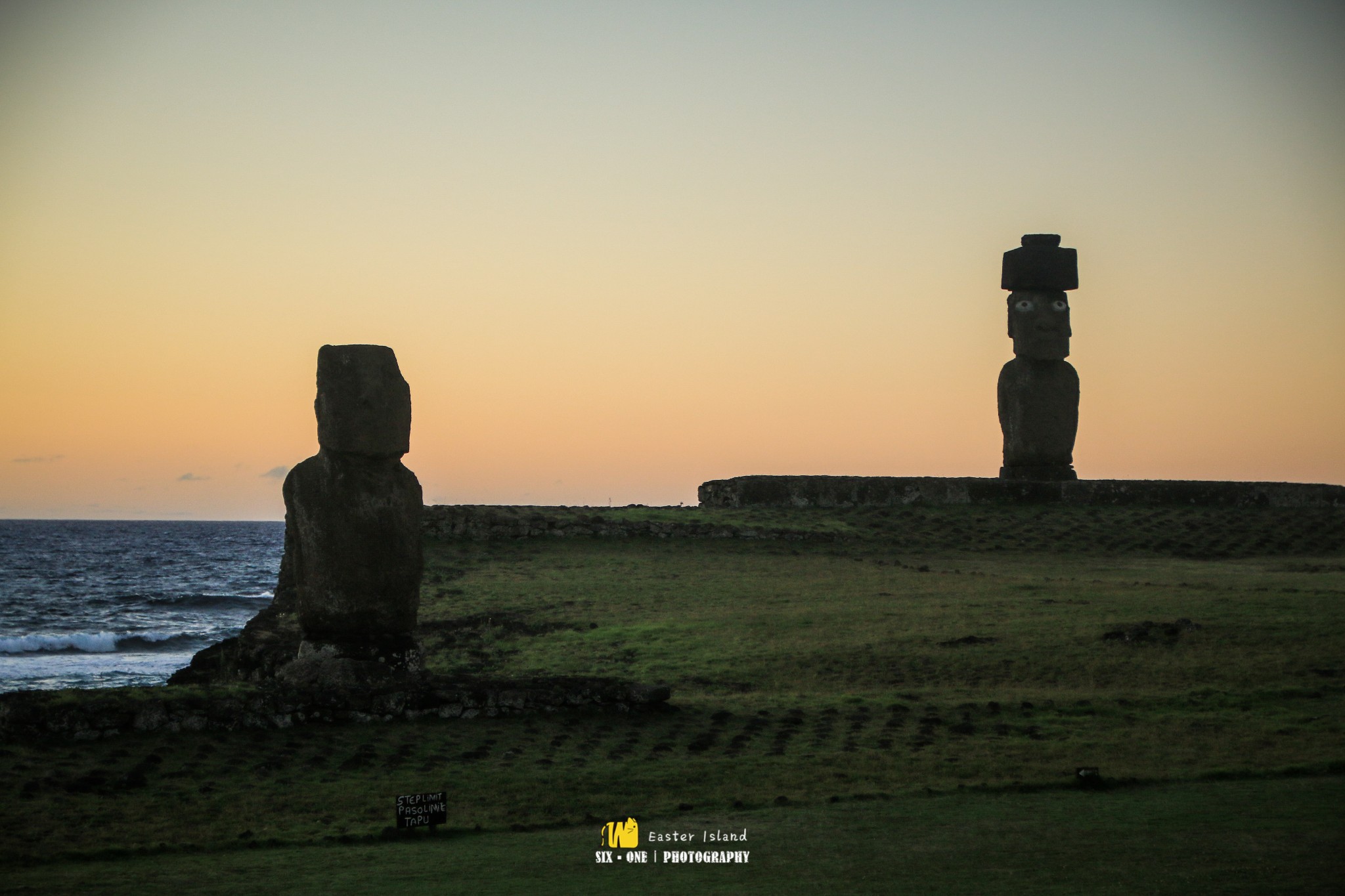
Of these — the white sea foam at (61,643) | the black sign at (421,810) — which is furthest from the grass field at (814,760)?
the white sea foam at (61,643)

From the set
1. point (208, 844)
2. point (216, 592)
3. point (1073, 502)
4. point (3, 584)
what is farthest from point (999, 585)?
point (3, 584)

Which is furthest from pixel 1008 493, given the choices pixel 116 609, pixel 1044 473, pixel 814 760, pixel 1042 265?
pixel 116 609

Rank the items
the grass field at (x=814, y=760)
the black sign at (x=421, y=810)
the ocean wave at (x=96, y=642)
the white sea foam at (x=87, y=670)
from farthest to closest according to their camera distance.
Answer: the ocean wave at (x=96, y=642) < the white sea foam at (x=87, y=670) < the black sign at (x=421, y=810) < the grass field at (x=814, y=760)

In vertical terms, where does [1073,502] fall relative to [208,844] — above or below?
above

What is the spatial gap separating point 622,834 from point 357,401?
6227mm

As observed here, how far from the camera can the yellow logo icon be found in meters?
9.12

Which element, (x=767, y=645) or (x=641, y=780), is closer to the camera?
(x=641, y=780)

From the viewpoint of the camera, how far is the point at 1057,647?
632 inches

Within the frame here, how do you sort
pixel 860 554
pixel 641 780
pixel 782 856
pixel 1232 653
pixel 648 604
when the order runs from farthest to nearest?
pixel 860 554, pixel 648 604, pixel 1232 653, pixel 641 780, pixel 782 856

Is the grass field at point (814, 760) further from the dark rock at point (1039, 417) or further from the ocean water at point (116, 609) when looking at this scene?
the ocean water at point (116, 609)

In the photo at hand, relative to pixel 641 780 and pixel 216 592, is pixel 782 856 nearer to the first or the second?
pixel 641 780

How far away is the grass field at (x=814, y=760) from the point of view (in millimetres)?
8320

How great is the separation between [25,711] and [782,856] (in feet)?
23.9

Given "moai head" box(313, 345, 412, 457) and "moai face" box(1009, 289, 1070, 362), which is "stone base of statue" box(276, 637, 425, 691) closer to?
"moai head" box(313, 345, 412, 457)
